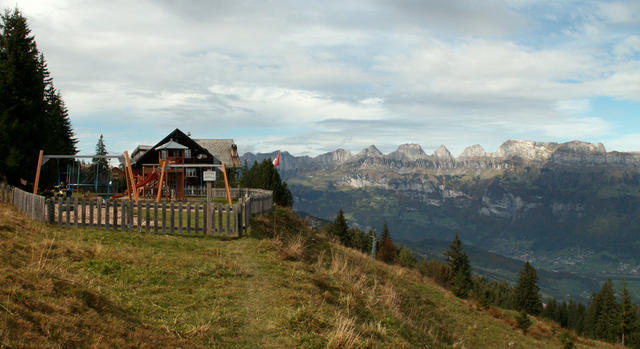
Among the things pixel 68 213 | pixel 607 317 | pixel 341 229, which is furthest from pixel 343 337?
pixel 607 317

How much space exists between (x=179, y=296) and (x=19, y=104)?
25693 millimetres

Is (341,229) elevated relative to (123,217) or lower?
lower

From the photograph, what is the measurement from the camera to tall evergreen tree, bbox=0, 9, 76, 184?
28047 millimetres

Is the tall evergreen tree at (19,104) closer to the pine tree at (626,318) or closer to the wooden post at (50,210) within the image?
the wooden post at (50,210)

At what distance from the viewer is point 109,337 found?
7.30 m

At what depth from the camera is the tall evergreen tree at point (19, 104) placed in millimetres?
28047

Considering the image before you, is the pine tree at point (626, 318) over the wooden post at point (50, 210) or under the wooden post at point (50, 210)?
under

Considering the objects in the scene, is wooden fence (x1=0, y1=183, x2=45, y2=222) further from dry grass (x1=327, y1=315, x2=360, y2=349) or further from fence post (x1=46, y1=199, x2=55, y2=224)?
dry grass (x1=327, y1=315, x2=360, y2=349)

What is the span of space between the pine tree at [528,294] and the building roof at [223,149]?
247ft

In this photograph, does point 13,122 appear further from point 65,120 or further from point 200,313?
point 65,120

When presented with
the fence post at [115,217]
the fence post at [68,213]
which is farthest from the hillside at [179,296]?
the fence post at [68,213]

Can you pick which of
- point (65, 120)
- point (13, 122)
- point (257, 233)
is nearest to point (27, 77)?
point (13, 122)

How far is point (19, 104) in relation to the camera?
93.9 feet

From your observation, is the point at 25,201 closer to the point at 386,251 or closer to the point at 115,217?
the point at 115,217
